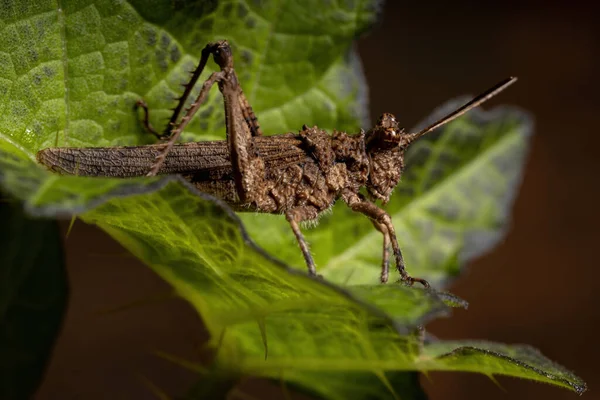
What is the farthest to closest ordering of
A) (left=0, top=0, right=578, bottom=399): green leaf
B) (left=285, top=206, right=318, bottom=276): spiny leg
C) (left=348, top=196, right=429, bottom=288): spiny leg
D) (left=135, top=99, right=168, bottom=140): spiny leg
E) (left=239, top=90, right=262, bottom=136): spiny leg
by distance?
(left=348, top=196, right=429, bottom=288): spiny leg < (left=239, top=90, right=262, bottom=136): spiny leg < (left=285, top=206, right=318, bottom=276): spiny leg < (left=135, top=99, right=168, bottom=140): spiny leg < (left=0, top=0, right=578, bottom=399): green leaf

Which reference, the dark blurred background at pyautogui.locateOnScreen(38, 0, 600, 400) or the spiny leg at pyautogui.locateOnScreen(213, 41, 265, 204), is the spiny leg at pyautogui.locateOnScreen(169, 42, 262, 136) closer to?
the spiny leg at pyautogui.locateOnScreen(213, 41, 265, 204)

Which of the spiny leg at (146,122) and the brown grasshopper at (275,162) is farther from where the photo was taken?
the brown grasshopper at (275,162)

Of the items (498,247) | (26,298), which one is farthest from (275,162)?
(498,247)

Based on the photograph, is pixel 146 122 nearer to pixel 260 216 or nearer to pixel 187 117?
pixel 187 117

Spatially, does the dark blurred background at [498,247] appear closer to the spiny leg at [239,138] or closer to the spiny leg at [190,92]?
the spiny leg at [239,138]

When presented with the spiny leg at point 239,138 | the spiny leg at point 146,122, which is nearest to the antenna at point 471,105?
the spiny leg at point 239,138

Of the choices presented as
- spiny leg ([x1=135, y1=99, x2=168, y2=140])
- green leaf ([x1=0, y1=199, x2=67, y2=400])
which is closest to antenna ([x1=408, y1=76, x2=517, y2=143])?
spiny leg ([x1=135, y1=99, x2=168, y2=140])
